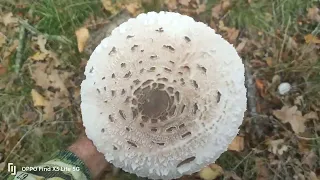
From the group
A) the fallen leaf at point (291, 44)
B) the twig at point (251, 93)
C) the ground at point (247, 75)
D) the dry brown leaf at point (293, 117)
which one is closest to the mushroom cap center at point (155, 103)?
the ground at point (247, 75)

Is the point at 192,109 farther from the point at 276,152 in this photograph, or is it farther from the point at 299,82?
the point at 299,82

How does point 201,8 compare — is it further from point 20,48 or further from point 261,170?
point 20,48

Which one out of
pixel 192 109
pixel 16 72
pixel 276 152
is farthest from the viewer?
pixel 16 72

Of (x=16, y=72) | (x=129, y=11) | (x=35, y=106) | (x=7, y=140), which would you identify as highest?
(x=129, y=11)

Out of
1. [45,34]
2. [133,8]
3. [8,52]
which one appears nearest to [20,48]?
[8,52]

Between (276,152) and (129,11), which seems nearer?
(276,152)

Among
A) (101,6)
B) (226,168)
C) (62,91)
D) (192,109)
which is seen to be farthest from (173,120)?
(101,6)

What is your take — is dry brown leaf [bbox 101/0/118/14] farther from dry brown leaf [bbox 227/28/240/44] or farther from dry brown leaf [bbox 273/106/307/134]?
dry brown leaf [bbox 273/106/307/134]
